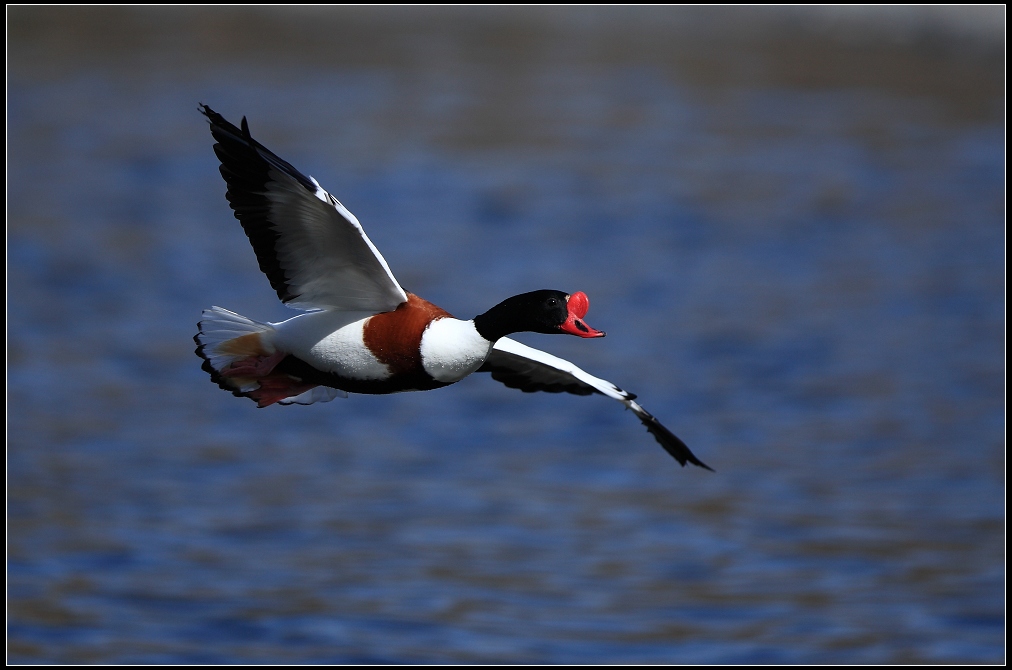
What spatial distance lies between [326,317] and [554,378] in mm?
1473

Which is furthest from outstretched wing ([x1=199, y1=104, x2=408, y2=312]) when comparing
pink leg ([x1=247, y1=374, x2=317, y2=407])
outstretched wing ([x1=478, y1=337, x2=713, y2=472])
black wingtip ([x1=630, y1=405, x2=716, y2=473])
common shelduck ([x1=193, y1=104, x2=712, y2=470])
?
black wingtip ([x1=630, y1=405, x2=716, y2=473])

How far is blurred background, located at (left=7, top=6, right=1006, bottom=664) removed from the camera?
1530cm

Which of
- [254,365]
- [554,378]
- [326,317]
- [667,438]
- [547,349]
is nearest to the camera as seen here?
[326,317]

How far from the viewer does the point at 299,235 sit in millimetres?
5715

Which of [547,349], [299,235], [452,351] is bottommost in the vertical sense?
[452,351]

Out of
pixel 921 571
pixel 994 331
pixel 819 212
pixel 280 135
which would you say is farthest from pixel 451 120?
pixel 921 571

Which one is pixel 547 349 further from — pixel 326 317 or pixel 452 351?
pixel 452 351

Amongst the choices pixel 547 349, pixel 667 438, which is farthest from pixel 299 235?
pixel 547 349

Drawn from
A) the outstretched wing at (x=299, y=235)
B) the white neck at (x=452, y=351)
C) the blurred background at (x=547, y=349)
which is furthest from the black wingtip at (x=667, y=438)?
the blurred background at (x=547, y=349)

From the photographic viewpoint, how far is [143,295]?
2314 centimetres

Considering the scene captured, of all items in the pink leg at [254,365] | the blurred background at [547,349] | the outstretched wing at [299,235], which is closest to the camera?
the outstretched wing at [299,235]

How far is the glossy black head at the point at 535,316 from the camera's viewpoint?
5.34m

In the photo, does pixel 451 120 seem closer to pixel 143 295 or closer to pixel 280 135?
pixel 280 135

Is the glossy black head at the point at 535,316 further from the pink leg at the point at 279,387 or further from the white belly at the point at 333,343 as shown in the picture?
the pink leg at the point at 279,387
